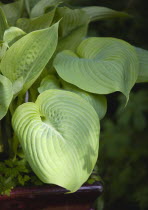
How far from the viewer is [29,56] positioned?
0.89 m

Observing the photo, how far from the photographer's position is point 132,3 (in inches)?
57.6

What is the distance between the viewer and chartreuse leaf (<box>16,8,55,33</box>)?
1.03 meters

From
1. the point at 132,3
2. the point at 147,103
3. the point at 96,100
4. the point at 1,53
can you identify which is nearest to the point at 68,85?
the point at 96,100

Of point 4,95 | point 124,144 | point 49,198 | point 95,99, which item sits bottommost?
point 124,144

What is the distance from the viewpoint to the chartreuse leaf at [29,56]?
87 centimetres

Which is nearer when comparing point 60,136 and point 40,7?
point 60,136

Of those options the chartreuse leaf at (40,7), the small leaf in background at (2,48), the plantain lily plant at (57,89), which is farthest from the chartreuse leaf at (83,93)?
the chartreuse leaf at (40,7)

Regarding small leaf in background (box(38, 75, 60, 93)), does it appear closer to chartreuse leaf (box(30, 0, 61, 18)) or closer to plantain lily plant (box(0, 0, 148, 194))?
plantain lily plant (box(0, 0, 148, 194))

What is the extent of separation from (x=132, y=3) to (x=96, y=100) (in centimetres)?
70

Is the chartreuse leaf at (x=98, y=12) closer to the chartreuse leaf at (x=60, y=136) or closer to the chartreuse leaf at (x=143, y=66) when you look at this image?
the chartreuse leaf at (x=143, y=66)

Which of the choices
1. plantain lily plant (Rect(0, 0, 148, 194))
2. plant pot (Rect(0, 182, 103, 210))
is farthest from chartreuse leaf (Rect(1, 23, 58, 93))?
plant pot (Rect(0, 182, 103, 210))

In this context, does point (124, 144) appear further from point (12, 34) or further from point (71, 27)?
point (12, 34)

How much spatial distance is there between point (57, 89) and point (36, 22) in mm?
285

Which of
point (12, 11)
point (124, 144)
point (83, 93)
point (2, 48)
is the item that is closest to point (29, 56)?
point (2, 48)
